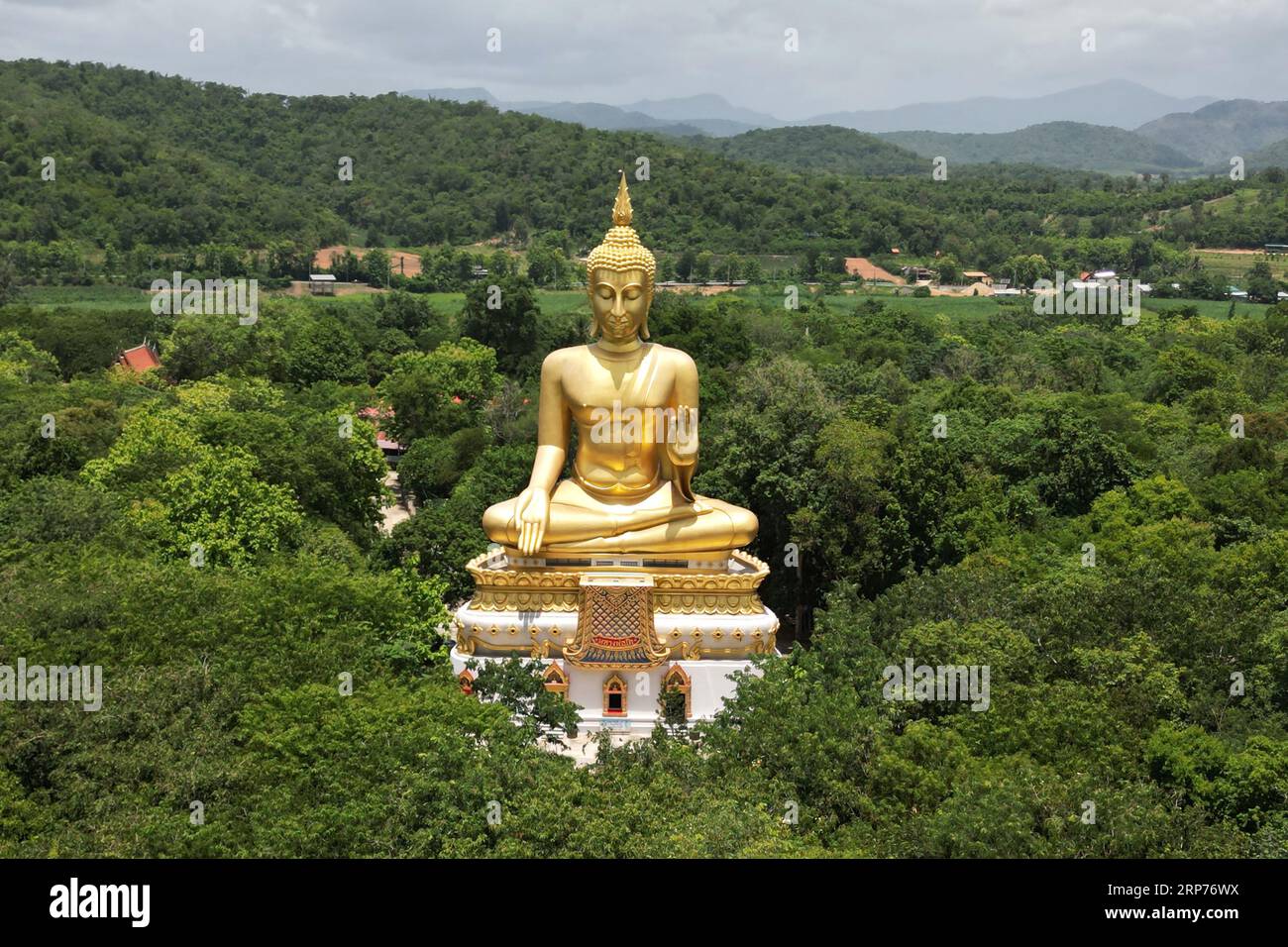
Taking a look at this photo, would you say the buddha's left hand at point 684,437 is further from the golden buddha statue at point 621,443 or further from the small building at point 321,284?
the small building at point 321,284

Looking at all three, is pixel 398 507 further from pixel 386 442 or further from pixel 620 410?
pixel 620 410

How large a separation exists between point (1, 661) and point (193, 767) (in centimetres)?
397

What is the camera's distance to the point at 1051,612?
1897 cm

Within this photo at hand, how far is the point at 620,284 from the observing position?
2086 centimetres

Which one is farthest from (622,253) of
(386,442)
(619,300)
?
(386,442)

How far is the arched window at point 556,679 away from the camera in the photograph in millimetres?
19844

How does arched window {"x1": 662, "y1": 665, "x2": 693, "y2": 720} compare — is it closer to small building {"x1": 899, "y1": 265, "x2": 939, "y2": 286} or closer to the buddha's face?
the buddha's face

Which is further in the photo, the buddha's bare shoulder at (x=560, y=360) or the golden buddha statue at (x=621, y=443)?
the buddha's bare shoulder at (x=560, y=360)

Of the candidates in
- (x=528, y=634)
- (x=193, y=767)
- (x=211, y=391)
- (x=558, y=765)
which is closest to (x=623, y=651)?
(x=528, y=634)

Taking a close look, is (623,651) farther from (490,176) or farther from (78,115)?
(490,176)

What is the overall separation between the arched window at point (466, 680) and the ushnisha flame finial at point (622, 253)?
5767 millimetres

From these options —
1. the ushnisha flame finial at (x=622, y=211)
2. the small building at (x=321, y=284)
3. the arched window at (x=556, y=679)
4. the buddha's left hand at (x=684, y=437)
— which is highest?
the small building at (x=321, y=284)

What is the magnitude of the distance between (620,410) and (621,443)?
1.52ft

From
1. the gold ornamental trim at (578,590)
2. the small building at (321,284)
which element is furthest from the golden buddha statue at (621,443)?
the small building at (321,284)
